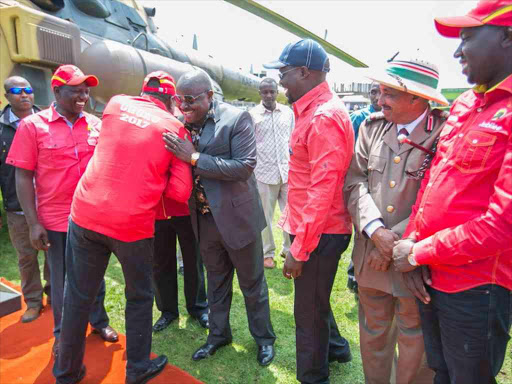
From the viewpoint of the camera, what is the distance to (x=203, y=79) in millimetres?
2457

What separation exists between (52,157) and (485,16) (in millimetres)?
2724

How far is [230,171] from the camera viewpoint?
2453 mm

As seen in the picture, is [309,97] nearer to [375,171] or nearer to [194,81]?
[375,171]

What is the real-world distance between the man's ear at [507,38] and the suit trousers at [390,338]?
1267 millimetres

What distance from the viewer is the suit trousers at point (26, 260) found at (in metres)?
3.39

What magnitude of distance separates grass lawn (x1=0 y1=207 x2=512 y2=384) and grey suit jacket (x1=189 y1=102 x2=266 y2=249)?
38.3 inches

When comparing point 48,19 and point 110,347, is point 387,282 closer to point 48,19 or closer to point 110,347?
point 110,347

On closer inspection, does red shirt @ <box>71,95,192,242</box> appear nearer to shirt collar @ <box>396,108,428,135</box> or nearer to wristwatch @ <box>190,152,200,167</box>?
wristwatch @ <box>190,152,200,167</box>

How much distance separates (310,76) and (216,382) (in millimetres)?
2221

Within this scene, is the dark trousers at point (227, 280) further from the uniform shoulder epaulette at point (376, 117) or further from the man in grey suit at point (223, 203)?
the uniform shoulder epaulette at point (376, 117)

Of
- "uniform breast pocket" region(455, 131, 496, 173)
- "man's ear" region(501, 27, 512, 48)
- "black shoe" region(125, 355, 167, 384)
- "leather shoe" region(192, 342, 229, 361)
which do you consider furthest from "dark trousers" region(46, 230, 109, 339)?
"man's ear" region(501, 27, 512, 48)

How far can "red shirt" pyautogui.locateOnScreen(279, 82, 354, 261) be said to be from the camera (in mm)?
1969

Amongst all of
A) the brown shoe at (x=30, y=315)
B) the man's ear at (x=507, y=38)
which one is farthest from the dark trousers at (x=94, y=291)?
the man's ear at (x=507, y=38)

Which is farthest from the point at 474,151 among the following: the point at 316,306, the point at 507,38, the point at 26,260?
the point at 26,260
